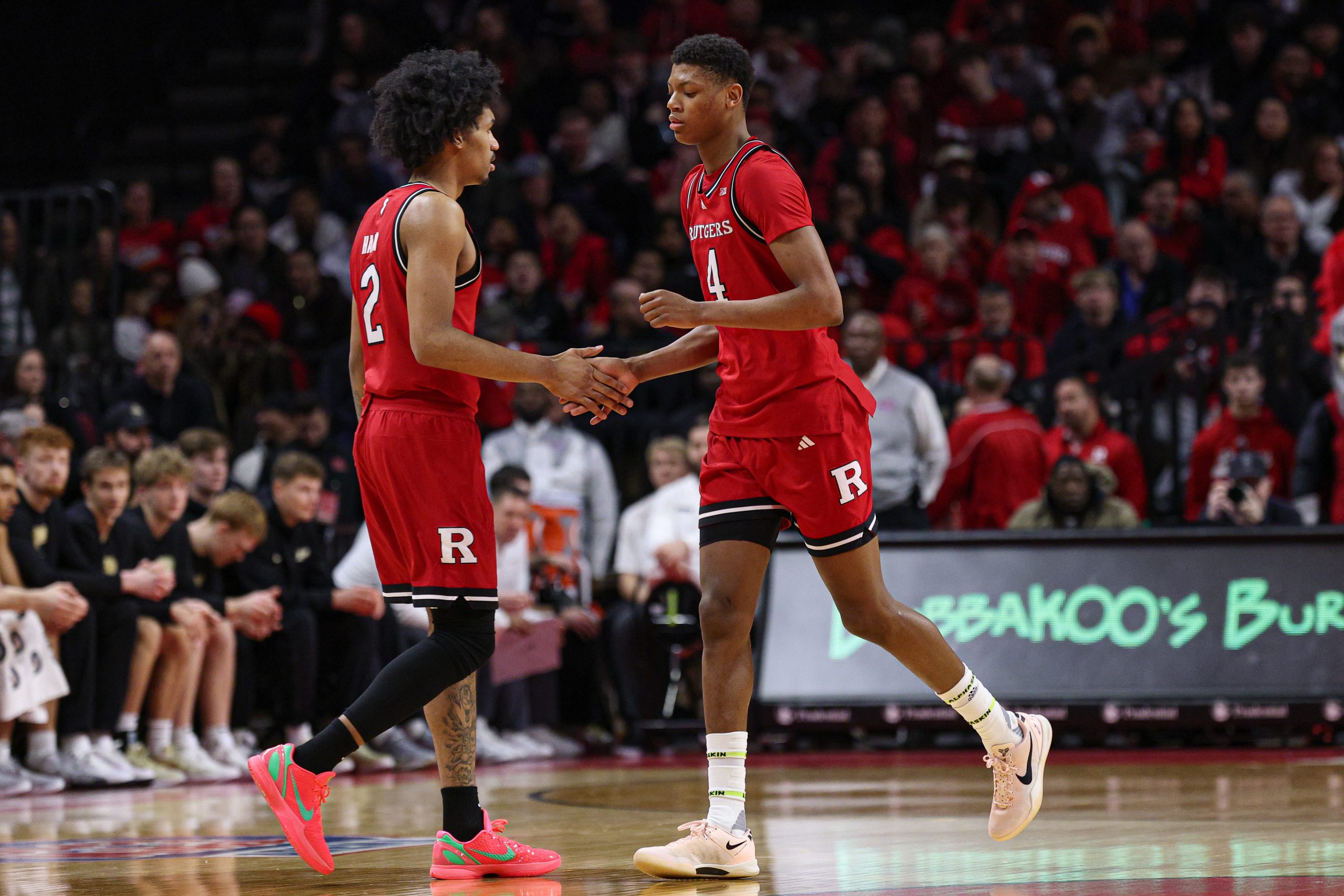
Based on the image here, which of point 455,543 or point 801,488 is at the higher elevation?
point 801,488

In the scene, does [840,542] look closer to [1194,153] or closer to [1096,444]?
[1096,444]

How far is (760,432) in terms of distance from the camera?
467 cm

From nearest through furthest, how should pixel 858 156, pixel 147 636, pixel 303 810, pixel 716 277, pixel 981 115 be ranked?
pixel 303 810, pixel 716 277, pixel 147 636, pixel 858 156, pixel 981 115

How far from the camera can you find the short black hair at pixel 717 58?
4695 millimetres

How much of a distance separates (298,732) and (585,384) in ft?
15.5

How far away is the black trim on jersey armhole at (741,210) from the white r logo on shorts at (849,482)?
653 millimetres

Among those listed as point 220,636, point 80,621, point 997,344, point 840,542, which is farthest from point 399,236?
point 997,344

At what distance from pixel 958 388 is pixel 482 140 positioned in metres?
7.11

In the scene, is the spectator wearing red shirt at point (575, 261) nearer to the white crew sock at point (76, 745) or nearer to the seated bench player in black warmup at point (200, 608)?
the seated bench player in black warmup at point (200, 608)

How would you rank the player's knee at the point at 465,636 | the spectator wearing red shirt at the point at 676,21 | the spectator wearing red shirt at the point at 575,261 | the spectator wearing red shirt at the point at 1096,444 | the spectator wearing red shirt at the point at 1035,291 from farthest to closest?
the spectator wearing red shirt at the point at 676,21 < the spectator wearing red shirt at the point at 575,261 < the spectator wearing red shirt at the point at 1035,291 < the spectator wearing red shirt at the point at 1096,444 < the player's knee at the point at 465,636

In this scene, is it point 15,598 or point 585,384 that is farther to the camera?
point 15,598

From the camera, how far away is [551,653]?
9523mm

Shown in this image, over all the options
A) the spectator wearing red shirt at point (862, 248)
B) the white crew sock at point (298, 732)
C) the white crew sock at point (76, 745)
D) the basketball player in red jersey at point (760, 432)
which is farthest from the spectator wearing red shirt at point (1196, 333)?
the white crew sock at point (76, 745)

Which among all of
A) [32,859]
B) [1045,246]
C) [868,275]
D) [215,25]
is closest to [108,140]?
[215,25]
